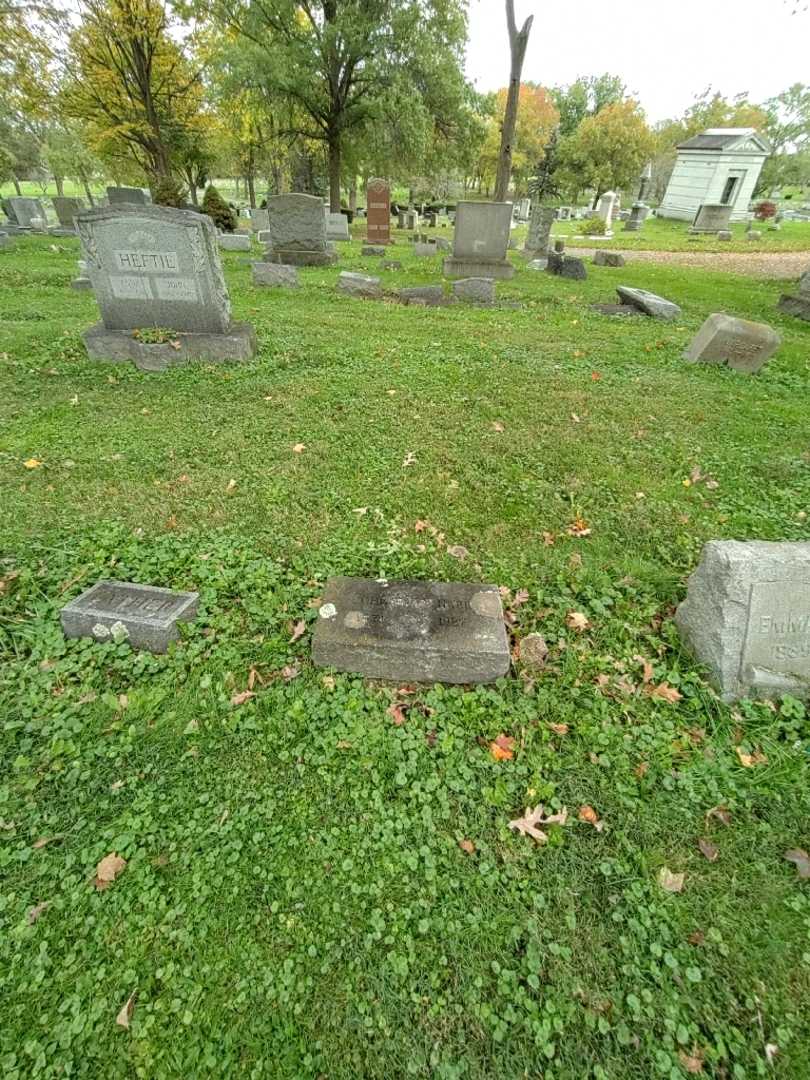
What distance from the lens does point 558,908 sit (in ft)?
6.56

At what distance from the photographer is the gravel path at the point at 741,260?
15594 millimetres

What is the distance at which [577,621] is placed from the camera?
127 inches

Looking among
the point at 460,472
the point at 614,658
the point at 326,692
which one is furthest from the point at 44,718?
the point at 460,472

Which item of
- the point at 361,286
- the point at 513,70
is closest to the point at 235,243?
the point at 361,286

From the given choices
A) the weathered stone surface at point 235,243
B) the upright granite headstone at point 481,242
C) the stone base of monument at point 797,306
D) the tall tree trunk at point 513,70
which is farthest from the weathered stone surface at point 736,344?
the weathered stone surface at point 235,243

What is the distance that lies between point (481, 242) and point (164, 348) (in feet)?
32.0

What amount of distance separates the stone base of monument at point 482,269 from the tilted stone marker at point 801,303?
6.18m

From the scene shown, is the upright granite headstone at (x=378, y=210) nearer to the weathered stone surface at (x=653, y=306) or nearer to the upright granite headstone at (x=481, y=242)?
the upright granite headstone at (x=481, y=242)

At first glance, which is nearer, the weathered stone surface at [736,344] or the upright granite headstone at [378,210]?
the weathered stone surface at [736,344]

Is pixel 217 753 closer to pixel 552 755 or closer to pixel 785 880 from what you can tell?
pixel 552 755

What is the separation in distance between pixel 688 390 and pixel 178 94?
1024 inches

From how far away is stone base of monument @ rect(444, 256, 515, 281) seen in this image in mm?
13188

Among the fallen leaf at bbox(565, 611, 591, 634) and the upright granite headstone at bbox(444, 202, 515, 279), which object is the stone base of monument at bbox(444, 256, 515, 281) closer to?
the upright granite headstone at bbox(444, 202, 515, 279)

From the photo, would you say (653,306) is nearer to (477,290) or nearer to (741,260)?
(477,290)
